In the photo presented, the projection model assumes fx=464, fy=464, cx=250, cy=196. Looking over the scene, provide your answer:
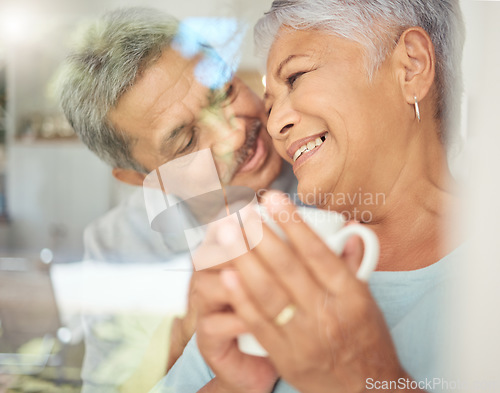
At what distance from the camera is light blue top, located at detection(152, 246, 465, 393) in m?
0.71

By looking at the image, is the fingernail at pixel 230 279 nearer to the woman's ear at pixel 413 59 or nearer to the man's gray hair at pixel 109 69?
the man's gray hair at pixel 109 69

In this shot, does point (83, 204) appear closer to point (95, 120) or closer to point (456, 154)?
point (95, 120)

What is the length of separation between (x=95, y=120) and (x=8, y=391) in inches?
20.2

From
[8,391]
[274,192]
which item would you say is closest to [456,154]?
[274,192]

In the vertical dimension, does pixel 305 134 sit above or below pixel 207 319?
above

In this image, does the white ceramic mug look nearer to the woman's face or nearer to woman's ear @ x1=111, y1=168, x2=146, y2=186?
the woman's face

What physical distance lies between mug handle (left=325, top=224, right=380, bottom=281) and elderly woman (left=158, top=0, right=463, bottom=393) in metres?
0.06

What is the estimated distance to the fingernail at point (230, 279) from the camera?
2.23 ft

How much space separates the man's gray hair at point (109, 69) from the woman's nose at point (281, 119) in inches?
8.4

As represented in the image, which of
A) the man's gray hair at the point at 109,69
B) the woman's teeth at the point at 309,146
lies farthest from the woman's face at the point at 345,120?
the man's gray hair at the point at 109,69

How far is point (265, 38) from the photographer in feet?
2.56

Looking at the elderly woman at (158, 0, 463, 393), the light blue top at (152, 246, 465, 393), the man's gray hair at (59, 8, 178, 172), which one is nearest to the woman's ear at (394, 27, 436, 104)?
the elderly woman at (158, 0, 463, 393)

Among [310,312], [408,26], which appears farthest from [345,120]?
[310,312]

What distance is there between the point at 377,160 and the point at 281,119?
17 centimetres
